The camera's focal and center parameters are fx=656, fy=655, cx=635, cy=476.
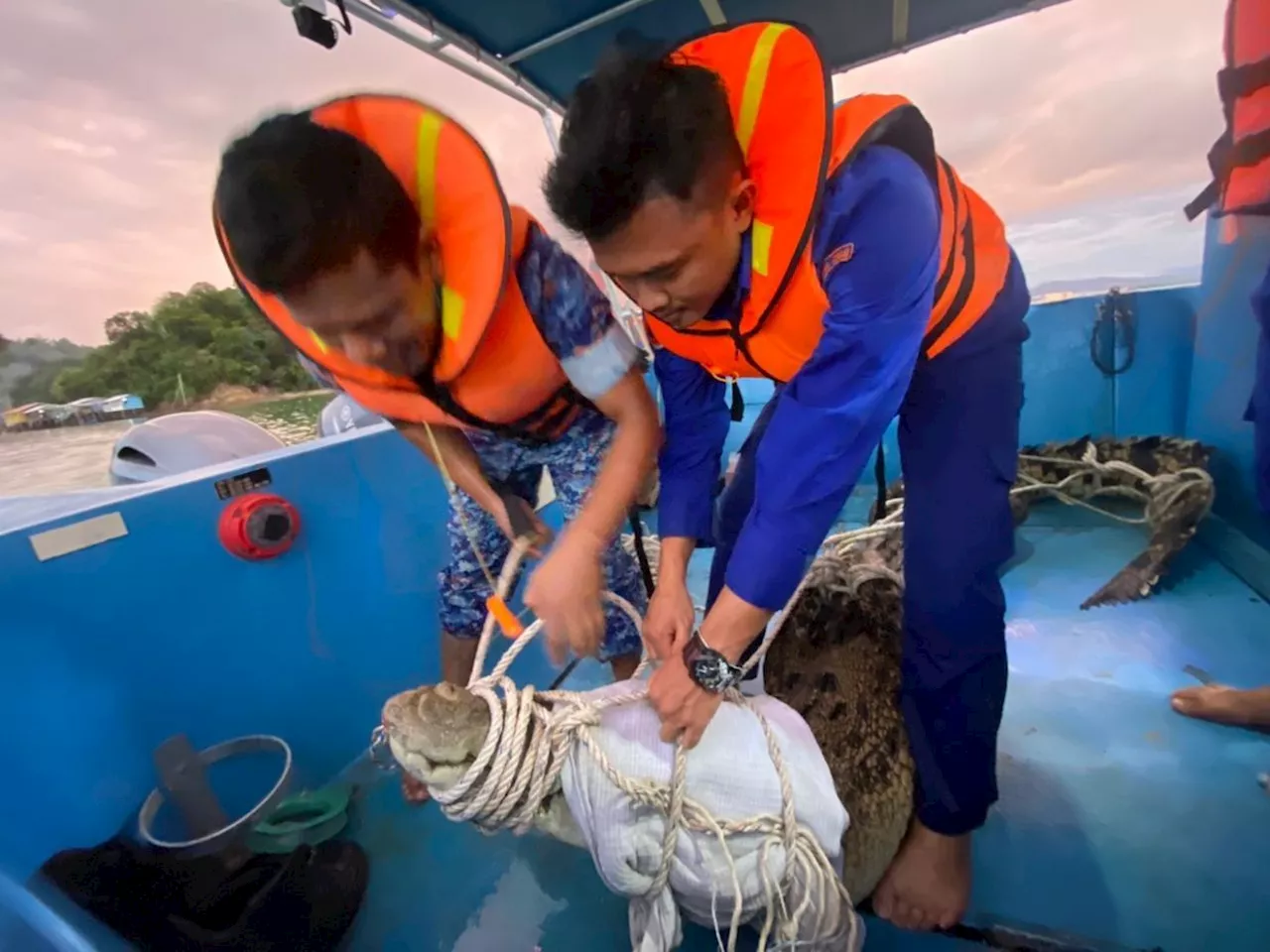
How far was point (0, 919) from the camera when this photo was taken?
854 millimetres

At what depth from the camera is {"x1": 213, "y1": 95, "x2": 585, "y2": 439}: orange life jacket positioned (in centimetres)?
96

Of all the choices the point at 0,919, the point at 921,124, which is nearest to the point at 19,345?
the point at 0,919

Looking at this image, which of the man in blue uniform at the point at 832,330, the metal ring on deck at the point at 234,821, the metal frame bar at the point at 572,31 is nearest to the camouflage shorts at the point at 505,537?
the man in blue uniform at the point at 832,330

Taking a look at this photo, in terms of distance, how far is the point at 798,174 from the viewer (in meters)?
0.77

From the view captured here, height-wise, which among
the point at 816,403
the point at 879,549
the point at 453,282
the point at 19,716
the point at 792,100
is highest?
the point at 792,100

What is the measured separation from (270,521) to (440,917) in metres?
0.85

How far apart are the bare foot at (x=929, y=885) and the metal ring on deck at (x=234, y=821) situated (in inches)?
43.5

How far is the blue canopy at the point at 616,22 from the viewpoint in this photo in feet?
7.90

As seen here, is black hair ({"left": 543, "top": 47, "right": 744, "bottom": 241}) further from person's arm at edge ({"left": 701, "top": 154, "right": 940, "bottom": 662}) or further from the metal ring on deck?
the metal ring on deck

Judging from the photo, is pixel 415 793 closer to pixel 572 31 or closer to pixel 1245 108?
pixel 1245 108

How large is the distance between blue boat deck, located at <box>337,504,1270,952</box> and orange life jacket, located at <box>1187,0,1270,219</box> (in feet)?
3.46

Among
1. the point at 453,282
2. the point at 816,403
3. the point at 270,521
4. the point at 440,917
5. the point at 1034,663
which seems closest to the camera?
the point at 816,403

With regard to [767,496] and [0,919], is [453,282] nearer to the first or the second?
[767,496]

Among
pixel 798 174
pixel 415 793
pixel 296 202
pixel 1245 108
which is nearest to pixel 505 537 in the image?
pixel 415 793
